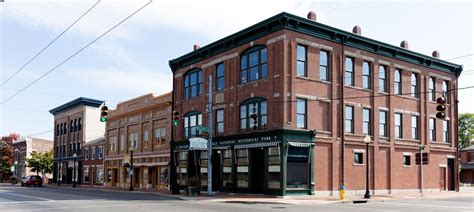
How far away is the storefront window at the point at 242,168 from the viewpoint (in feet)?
113

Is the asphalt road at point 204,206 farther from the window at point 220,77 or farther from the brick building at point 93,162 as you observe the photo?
the brick building at point 93,162

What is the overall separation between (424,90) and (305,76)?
1300cm

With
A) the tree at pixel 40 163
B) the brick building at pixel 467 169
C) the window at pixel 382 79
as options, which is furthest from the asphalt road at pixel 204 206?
the tree at pixel 40 163

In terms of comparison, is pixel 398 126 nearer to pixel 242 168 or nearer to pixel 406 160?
pixel 406 160

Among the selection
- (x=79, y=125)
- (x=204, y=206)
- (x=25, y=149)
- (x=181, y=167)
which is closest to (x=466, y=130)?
(x=79, y=125)

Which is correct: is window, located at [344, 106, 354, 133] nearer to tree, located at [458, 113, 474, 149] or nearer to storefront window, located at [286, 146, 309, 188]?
storefront window, located at [286, 146, 309, 188]

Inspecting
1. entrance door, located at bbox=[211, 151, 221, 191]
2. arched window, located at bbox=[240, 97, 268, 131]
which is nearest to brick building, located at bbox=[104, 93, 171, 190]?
entrance door, located at bbox=[211, 151, 221, 191]

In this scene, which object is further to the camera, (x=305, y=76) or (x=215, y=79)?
(x=215, y=79)

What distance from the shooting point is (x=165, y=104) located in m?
45.9

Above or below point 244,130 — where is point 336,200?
below

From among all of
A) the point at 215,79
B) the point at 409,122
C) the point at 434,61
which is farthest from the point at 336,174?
the point at 434,61

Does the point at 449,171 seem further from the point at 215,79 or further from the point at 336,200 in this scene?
the point at 215,79

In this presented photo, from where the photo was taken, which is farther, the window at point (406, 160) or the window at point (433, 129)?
the window at point (433, 129)

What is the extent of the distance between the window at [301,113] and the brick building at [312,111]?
71 millimetres
